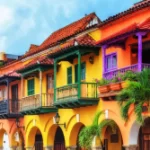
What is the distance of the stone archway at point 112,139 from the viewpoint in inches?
923

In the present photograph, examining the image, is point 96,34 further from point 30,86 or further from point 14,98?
point 14,98

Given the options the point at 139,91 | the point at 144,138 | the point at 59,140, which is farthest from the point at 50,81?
the point at 139,91

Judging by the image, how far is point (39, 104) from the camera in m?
26.5

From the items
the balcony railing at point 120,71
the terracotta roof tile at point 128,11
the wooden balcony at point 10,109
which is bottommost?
the wooden balcony at point 10,109

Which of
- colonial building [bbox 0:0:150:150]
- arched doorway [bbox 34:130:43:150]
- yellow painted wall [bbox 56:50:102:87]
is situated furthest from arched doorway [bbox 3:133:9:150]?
yellow painted wall [bbox 56:50:102:87]

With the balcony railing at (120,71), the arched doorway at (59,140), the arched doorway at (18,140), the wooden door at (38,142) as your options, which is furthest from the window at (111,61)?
the arched doorway at (18,140)

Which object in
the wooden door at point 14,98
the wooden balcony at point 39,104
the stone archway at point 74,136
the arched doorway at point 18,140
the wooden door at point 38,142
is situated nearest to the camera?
the stone archway at point 74,136

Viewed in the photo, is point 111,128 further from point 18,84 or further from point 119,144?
point 18,84

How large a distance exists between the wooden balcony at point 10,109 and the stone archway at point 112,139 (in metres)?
7.82

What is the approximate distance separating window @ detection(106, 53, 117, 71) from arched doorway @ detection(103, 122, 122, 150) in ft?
9.32

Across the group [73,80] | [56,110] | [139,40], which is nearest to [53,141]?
[56,110]

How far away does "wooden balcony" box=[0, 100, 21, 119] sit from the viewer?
30.6 m

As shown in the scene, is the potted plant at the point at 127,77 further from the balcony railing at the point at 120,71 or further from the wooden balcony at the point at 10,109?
the wooden balcony at the point at 10,109

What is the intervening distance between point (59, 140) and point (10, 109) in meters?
3.85
